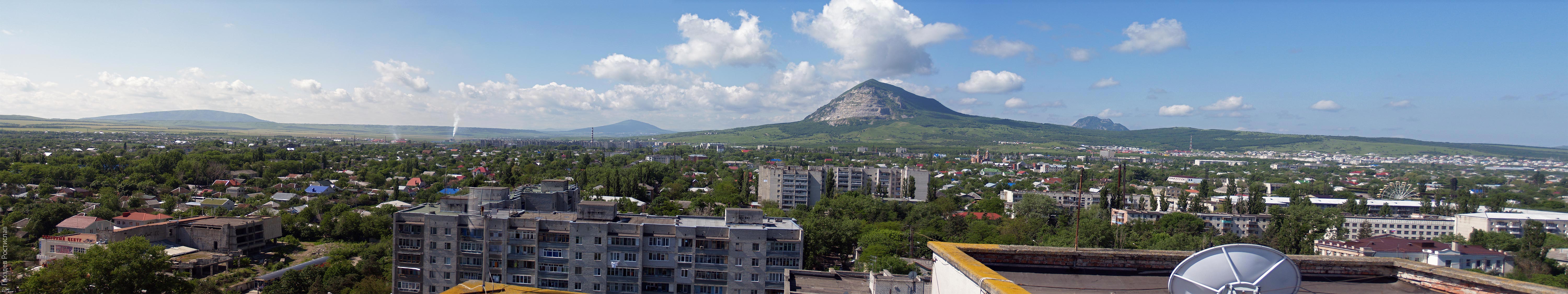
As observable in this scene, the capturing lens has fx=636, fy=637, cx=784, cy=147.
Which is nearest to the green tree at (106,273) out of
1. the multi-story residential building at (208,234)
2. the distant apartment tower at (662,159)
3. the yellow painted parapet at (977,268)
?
the multi-story residential building at (208,234)

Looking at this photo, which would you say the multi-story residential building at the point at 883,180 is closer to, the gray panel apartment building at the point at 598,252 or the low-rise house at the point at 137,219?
the gray panel apartment building at the point at 598,252

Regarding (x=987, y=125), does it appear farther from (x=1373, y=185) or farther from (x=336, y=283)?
(x=336, y=283)

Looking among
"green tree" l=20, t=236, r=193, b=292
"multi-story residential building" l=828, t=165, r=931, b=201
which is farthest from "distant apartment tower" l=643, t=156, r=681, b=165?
"green tree" l=20, t=236, r=193, b=292

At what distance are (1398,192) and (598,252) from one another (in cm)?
6949

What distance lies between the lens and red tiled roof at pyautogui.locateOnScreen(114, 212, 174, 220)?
95.4ft

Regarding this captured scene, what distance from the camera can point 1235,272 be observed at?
3.12 m

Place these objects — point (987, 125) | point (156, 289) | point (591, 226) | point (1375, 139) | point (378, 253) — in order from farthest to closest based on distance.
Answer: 1. point (987, 125)
2. point (1375, 139)
3. point (378, 253)
4. point (591, 226)
5. point (156, 289)

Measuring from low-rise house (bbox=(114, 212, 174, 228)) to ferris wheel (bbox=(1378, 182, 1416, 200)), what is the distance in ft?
264

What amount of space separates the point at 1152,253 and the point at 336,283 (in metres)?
24.3

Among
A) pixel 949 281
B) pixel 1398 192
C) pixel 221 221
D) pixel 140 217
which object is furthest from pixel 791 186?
pixel 1398 192

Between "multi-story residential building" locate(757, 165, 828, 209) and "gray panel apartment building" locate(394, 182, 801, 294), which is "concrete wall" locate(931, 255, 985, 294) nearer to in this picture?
"gray panel apartment building" locate(394, 182, 801, 294)

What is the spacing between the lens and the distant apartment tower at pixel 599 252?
55.4 feet

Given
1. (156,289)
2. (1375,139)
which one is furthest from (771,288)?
(1375,139)

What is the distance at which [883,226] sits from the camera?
3178 cm
